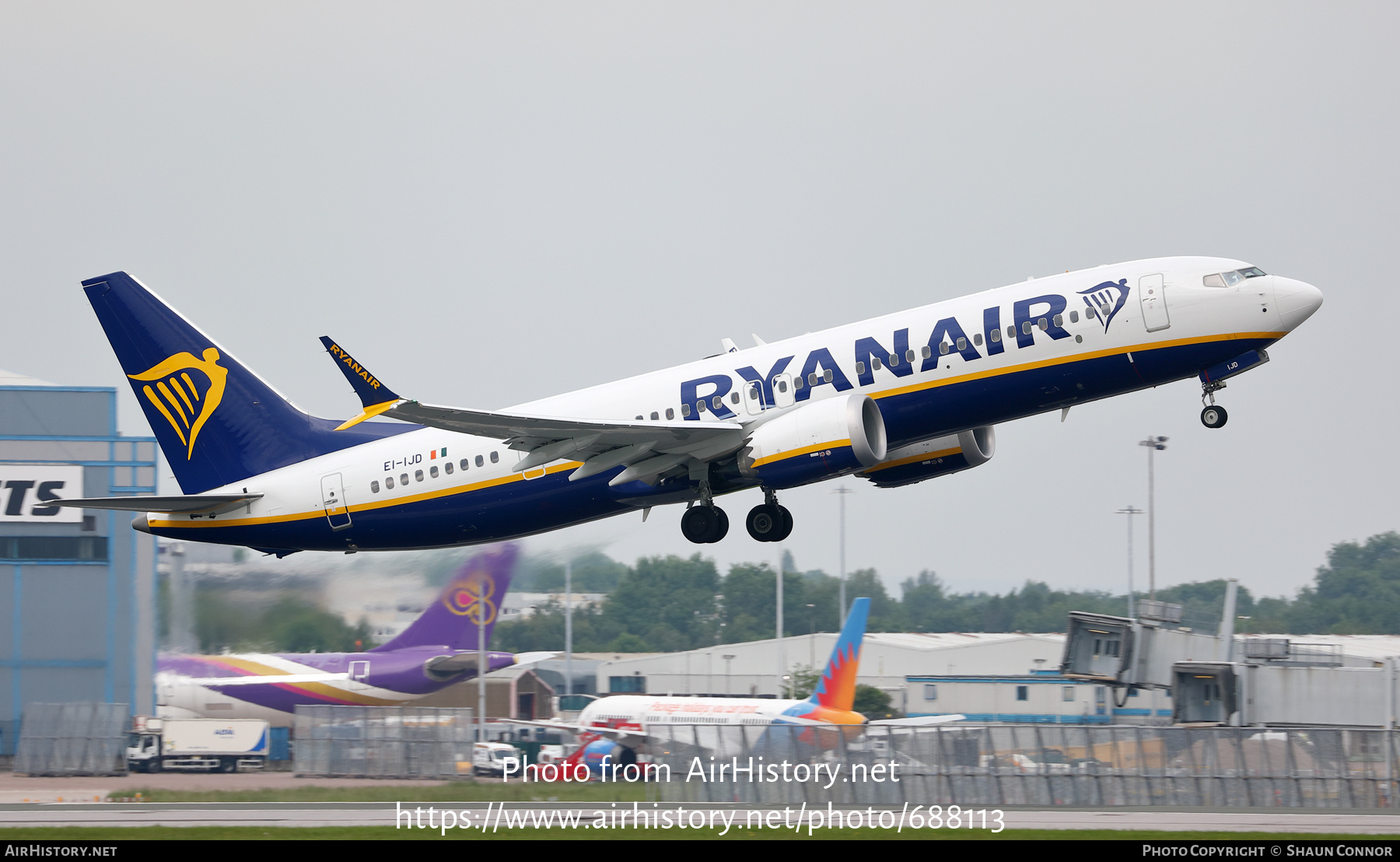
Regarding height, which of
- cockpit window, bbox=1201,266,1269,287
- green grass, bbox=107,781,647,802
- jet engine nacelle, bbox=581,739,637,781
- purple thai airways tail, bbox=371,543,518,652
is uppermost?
cockpit window, bbox=1201,266,1269,287

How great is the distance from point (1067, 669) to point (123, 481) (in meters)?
34.9

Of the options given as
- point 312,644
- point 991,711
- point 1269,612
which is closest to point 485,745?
point 312,644

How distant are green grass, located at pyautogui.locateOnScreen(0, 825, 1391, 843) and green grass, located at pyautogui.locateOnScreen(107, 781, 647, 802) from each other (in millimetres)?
7070

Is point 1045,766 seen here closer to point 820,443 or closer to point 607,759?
point 820,443

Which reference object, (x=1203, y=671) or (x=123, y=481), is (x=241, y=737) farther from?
(x=1203, y=671)

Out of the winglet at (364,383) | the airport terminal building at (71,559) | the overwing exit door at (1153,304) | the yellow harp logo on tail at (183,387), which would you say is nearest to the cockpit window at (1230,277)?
the overwing exit door at (1153,304)

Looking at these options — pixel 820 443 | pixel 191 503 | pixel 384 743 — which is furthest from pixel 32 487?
pixel 820 443

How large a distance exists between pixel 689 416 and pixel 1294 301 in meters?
12.5

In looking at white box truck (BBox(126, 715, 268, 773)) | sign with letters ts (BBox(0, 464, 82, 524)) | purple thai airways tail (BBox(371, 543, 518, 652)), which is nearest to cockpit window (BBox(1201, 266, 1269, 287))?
purple thai airways tail (BBox(371, 543, 518, 652))

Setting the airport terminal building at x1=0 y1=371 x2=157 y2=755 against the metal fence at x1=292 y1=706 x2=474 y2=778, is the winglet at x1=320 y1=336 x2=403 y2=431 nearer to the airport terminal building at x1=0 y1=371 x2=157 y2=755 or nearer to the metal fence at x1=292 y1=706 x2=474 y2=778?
the metal fence at x1=292 y1=706 x2=474 y2=778

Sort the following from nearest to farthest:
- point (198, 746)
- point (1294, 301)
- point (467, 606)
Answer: point (1294, 301) < point (198, 746) < point (467, 606)

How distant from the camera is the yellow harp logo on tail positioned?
1431 inches

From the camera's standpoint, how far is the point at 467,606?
160ft

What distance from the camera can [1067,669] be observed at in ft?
163
